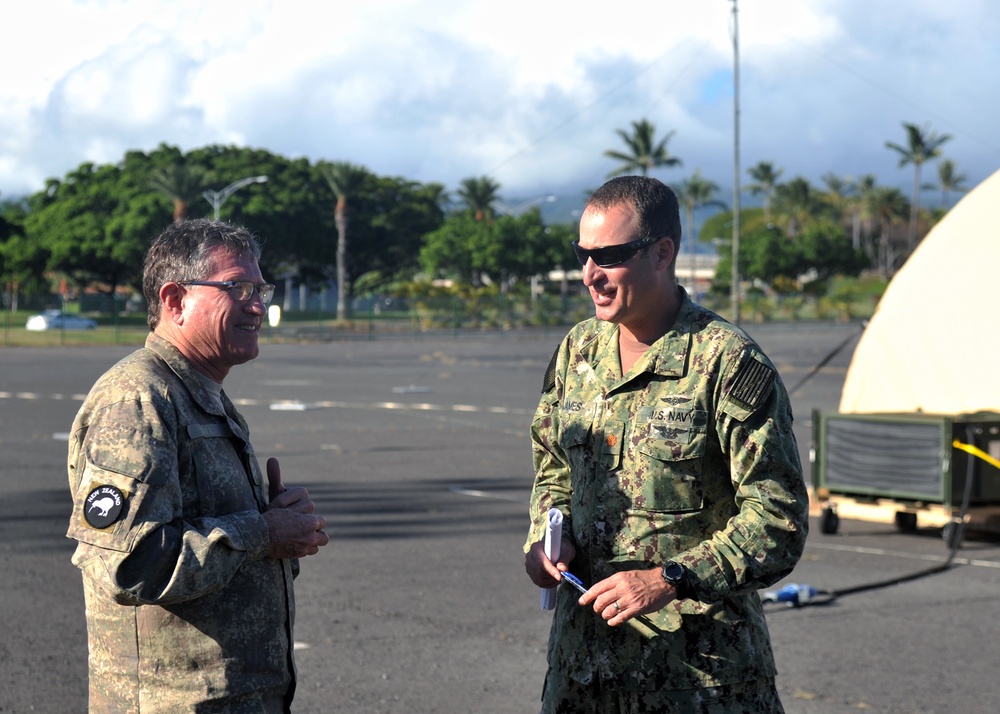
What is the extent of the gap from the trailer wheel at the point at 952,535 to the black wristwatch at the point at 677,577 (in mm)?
6594

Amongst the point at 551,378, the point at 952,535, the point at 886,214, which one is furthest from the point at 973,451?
the point at 886,214

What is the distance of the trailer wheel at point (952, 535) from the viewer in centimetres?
897

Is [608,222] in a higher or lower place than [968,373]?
higher

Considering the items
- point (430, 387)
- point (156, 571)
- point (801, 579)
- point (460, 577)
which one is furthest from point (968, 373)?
point (430, 387)

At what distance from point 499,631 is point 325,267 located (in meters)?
71.2

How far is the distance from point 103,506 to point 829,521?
7.92m

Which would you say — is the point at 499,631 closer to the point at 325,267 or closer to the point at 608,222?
the point at 608,222

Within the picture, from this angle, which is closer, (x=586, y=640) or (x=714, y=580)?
(x=714, y=580)

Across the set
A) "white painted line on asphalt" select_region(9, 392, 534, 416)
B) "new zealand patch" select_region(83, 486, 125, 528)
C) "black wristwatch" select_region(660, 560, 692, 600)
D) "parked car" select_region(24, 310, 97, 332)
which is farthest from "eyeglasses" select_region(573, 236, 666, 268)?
"parked car" select_region(24, 310, 97, 332)

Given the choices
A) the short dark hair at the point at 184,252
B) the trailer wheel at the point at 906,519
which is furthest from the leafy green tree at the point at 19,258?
the short dark hair at the point at 184,252

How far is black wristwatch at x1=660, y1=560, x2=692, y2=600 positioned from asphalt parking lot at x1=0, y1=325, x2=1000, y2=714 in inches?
106

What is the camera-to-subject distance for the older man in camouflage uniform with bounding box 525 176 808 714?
3049mm

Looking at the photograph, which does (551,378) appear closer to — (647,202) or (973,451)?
(647,202)

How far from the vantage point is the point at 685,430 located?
3129mm
